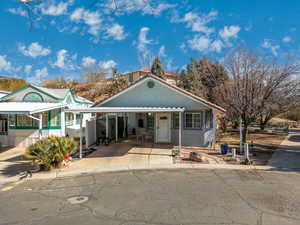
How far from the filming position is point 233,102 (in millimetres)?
14469

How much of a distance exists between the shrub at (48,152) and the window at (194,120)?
8.71 metres

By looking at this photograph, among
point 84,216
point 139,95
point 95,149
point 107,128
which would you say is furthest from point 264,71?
point 84,216

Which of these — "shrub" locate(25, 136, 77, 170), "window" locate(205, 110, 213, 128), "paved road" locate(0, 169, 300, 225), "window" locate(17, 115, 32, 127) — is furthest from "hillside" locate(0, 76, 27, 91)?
"window" locate(205, 110, 213, 128)

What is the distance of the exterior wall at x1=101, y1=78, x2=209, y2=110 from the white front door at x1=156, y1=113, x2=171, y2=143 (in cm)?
95

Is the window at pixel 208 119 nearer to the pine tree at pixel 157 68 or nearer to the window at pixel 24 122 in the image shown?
the window at pixel 24 122

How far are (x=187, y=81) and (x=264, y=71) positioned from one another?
16878mm

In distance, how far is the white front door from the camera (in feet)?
50.0

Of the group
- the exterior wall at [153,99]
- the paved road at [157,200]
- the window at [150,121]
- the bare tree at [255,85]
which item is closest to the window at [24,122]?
the exterior wall at [153,99]

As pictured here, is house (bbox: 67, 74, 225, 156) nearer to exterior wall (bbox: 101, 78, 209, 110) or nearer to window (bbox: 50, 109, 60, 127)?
exterior wall (bbox: 101, 78, 209, 110)

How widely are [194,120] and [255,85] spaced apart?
17.3ft

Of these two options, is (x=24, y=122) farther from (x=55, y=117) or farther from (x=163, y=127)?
(x=163, y=127)

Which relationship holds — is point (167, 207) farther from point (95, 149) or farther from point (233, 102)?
point (233, 102)

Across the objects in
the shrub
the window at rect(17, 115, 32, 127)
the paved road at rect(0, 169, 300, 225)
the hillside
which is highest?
the hillside

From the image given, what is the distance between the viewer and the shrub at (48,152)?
880 cm
